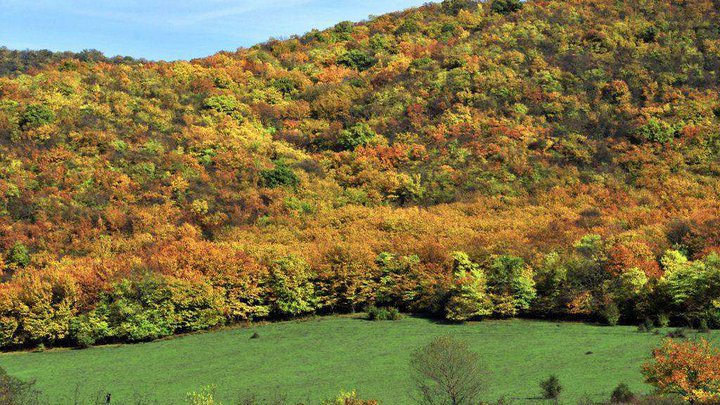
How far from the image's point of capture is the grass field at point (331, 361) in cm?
4594

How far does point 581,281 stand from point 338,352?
763 inches

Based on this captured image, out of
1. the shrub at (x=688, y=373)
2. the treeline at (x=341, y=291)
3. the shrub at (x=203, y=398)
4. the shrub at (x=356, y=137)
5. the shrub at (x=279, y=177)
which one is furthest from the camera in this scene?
the shrub at (x=356, y=137)

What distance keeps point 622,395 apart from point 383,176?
5409 cm

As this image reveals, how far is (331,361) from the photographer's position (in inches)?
2092

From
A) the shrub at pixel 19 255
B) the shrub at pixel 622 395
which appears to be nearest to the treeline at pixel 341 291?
the shrub at pixel 19 255

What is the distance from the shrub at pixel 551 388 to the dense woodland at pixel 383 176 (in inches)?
638

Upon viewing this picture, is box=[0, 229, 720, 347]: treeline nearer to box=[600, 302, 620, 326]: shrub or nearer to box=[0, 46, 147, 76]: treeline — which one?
box=[600, 302, 620, 326]: shrub

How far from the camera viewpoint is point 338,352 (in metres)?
55.0

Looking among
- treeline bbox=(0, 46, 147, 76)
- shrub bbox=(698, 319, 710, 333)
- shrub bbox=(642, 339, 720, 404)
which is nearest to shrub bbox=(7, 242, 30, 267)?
shrub bbox=(698, 319, 710, 333)

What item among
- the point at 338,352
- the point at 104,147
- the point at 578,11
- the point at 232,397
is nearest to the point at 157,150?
the point at 104,147

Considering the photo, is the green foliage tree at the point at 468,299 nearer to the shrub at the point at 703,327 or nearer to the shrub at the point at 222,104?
the shrub at the point at 703,327

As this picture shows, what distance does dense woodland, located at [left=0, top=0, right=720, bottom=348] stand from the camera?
60438mm

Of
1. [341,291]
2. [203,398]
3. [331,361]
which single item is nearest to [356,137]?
[341,291]

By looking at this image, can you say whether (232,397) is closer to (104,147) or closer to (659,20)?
(104,147)
